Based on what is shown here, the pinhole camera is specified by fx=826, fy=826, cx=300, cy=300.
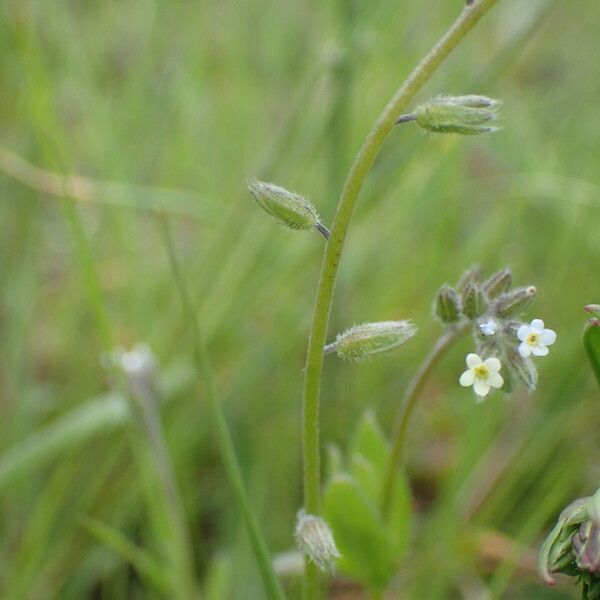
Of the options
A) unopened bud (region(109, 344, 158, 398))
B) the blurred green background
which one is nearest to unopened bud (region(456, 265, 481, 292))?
the blurred green background

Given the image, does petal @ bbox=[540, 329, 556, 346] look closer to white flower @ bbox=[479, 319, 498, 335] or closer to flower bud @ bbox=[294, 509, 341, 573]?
white flower @ bbox=[479, 319, 498, 335]

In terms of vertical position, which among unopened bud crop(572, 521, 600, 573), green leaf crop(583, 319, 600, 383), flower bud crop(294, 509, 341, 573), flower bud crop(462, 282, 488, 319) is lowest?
unopened bud crop(572, 521, 600, 573)

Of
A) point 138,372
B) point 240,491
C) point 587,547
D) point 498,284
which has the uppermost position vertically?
point 138,372

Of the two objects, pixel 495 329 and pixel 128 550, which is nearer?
pixel 495 329

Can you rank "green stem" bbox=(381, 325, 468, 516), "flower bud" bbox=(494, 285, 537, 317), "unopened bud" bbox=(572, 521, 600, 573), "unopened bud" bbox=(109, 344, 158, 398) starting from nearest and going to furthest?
"unopened bud" bbox=(572, 521, 600, 573) < "flower bud" bbox=(494, 285, 537, 317) < "green stem" bbox=(381, 325, 468, 516) < "unopened bud" bbox=(109, 344, 158, 398)

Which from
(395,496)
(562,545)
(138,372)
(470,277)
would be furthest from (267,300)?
(562,545)

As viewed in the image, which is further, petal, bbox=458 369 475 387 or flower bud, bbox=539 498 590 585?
petal, bbox=458 369 475 387

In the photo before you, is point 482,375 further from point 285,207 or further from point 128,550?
point 128,550
